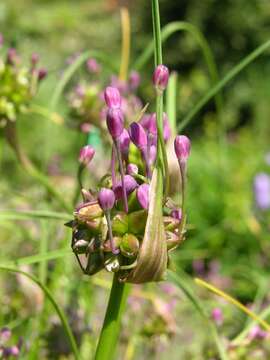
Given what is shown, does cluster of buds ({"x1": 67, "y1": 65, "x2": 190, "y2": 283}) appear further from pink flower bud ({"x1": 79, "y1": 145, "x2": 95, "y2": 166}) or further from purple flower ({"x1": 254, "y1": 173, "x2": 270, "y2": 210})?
purple flower ({"x1": 254, "y1": 173, "x2": 270, "y2": 210})

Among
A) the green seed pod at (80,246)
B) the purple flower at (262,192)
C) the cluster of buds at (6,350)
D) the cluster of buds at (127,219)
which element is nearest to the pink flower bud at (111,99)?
the cluster of buds at (127,219)

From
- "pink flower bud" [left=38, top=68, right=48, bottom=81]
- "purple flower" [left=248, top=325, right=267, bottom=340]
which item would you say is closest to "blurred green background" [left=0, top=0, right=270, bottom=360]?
"purple flower" [left=248, top=325, right=267, bottom=340]

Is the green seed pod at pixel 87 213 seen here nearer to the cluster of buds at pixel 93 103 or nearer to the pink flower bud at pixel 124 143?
A: the pink flower bud at pixel 124 143

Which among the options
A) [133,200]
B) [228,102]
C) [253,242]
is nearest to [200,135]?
[228,102]

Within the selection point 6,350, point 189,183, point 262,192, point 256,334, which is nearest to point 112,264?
point 6,350

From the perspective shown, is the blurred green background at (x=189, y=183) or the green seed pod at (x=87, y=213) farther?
the blurred green background at (x=189, y=183)
